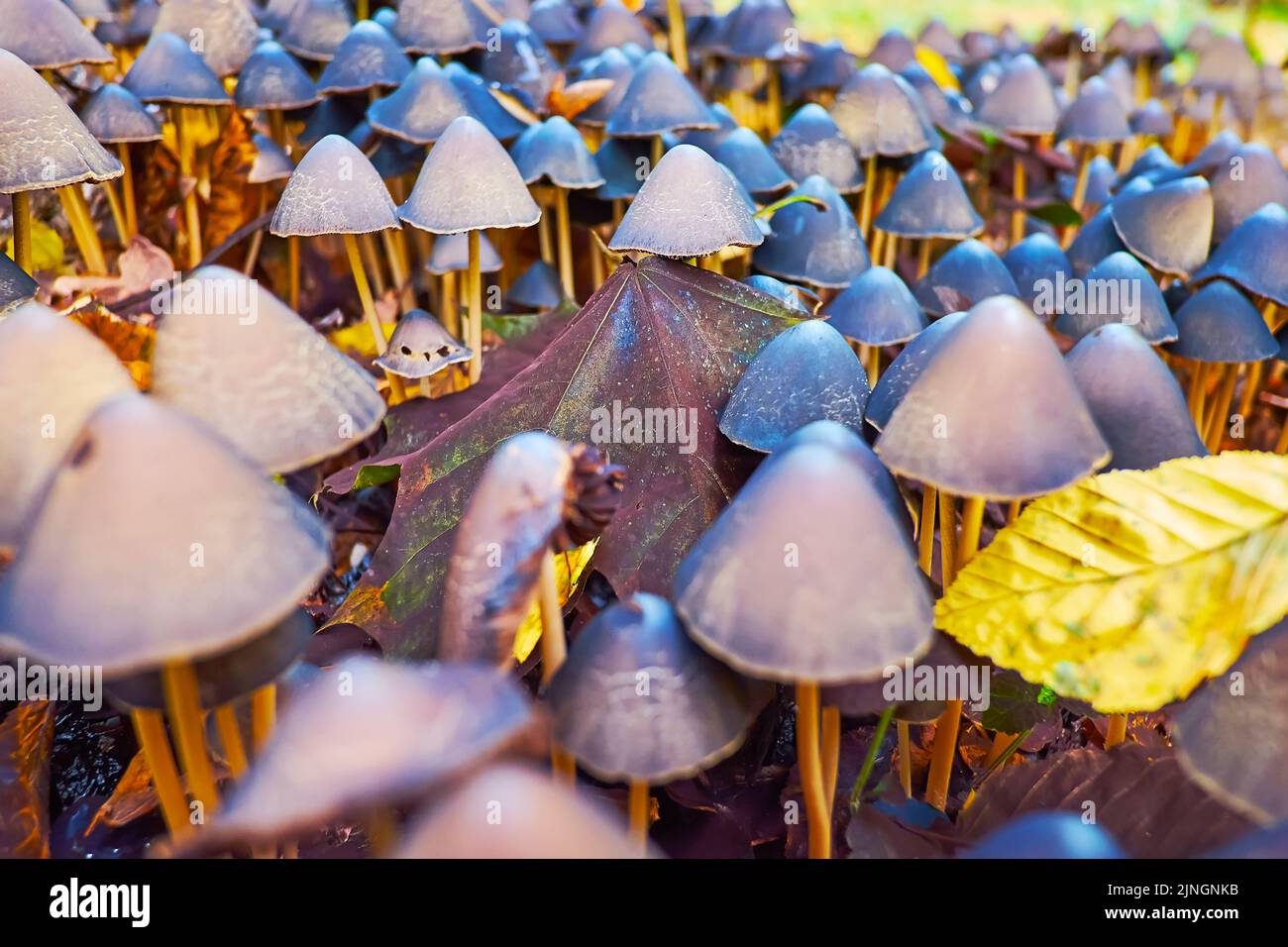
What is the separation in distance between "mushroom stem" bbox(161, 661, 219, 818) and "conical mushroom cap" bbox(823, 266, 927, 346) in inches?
56.9

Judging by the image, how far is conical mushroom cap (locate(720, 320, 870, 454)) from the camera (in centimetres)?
153

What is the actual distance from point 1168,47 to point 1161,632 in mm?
4373

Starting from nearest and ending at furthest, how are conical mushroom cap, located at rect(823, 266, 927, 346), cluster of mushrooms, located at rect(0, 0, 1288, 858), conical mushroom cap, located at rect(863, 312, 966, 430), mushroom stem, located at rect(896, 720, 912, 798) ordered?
cluster of mushrooms, located at rect(0, 0, 1288, 858) → conical mushroom cap, located at rect(863, 312, 966, 430) → mushroom stem, located at rect(896, 720, 912, 798) → conical mushroom cap, located at rect(823, 266, 927, 346)

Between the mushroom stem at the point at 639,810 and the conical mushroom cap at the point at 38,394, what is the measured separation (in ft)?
2.31

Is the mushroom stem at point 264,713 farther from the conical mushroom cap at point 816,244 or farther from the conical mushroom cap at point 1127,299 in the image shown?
the conical mushroom cap at point 1127,299

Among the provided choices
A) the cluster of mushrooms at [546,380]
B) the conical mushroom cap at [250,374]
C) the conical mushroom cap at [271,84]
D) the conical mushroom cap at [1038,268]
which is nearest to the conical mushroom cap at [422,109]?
the cluster of mushrooms at [546,380]

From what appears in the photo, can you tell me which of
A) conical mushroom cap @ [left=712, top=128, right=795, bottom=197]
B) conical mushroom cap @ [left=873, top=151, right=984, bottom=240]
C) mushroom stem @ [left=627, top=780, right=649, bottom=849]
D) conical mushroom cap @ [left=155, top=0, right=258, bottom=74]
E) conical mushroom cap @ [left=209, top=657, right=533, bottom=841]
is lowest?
mushroom stem @ [left=627, top=780, right=649, bottom=849]

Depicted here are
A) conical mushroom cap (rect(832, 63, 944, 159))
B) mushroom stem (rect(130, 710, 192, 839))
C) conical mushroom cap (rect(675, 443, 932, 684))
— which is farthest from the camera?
conical mushroom cap (rect(832, 63, 944, 159))

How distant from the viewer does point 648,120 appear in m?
2.41

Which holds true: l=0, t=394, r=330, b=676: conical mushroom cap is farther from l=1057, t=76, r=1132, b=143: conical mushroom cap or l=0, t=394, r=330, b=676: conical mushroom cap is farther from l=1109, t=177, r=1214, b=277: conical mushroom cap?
l=1057, t=76, r=1132, b=143: conical mushroom cap

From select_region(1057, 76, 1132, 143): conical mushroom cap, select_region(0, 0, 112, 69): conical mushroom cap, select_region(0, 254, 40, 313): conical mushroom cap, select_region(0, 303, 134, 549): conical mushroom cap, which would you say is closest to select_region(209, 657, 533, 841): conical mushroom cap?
select_region(0, 303, 134, 549): conical mushroom cap

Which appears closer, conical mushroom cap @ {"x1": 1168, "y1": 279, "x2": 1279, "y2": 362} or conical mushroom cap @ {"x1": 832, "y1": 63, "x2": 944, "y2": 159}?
conical mushroom cap @ {"x1": 1168, "y1": 279, "x2": 1279, "y2": 362}

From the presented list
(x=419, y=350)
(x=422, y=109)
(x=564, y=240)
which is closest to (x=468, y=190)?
(x=419, y=350)

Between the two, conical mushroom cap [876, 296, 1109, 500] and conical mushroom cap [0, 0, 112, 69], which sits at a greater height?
conical mushroom cap [0, 0, 112, 69]
